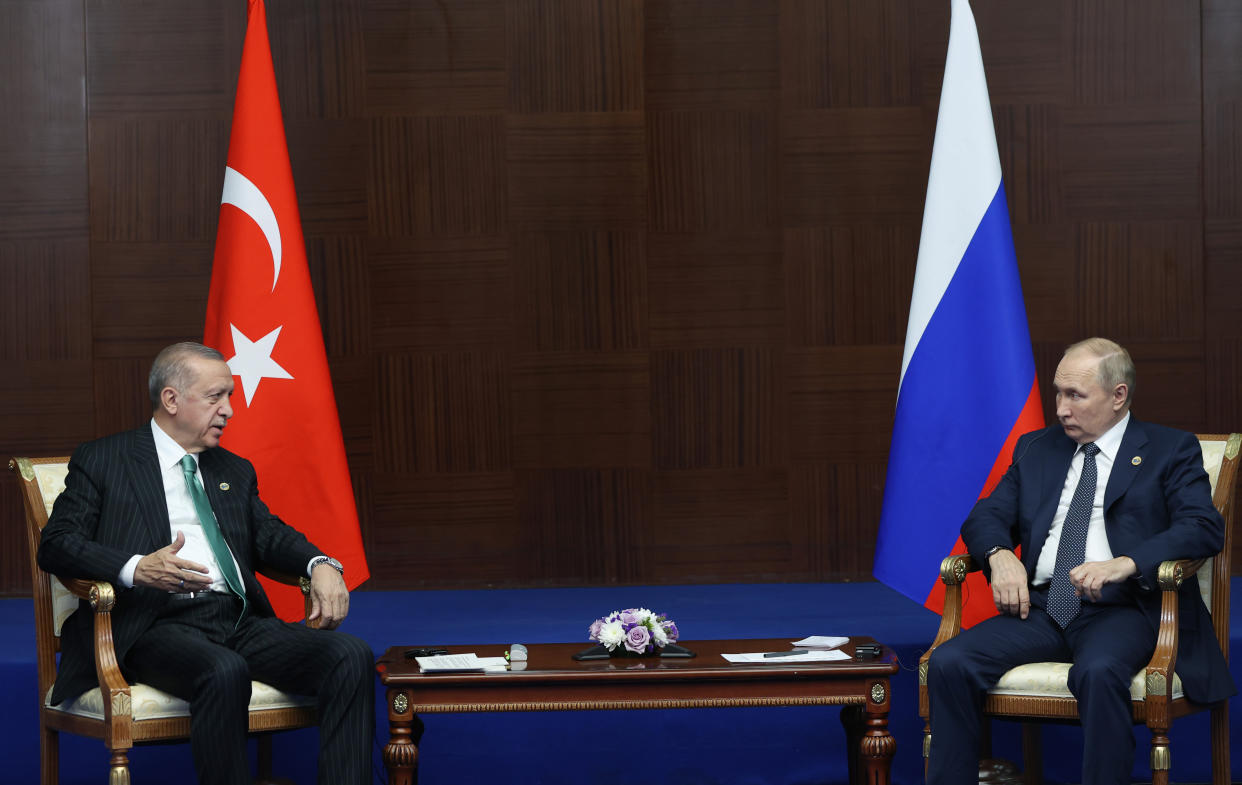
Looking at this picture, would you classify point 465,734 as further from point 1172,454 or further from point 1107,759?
point 1172,454

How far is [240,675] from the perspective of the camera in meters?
3.05

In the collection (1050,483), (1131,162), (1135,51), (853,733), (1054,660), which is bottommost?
(853,733)

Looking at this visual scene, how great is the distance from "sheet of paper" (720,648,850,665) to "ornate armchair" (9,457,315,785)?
3.48ft


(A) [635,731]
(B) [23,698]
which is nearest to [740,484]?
(A) [635,731]

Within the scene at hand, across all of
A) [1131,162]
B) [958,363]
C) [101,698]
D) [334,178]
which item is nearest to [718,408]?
[958,363]

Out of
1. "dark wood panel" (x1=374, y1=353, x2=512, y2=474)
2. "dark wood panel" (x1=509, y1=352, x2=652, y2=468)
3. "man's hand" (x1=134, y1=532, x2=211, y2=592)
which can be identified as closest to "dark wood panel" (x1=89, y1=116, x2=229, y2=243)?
"dark wood panel" (x1=374, y1=353, x2=512, y2=474)

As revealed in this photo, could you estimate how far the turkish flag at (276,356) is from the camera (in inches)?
160

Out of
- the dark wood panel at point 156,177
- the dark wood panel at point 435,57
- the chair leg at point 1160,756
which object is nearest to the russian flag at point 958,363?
the chair leg at point 1160,756

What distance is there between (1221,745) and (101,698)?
273cm

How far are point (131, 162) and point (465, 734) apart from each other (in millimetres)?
2919

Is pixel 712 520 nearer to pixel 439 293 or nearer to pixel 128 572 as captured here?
pixel 439 293

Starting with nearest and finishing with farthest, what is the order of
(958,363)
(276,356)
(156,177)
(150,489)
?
(150,489) → (958,363) → (276,356) → (156,177)

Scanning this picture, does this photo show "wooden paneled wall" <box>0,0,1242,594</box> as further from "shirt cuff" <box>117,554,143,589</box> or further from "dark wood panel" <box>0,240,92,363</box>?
"shirt cuff" <box>117,554,143,589</box>

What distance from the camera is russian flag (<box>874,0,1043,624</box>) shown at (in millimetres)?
3861
